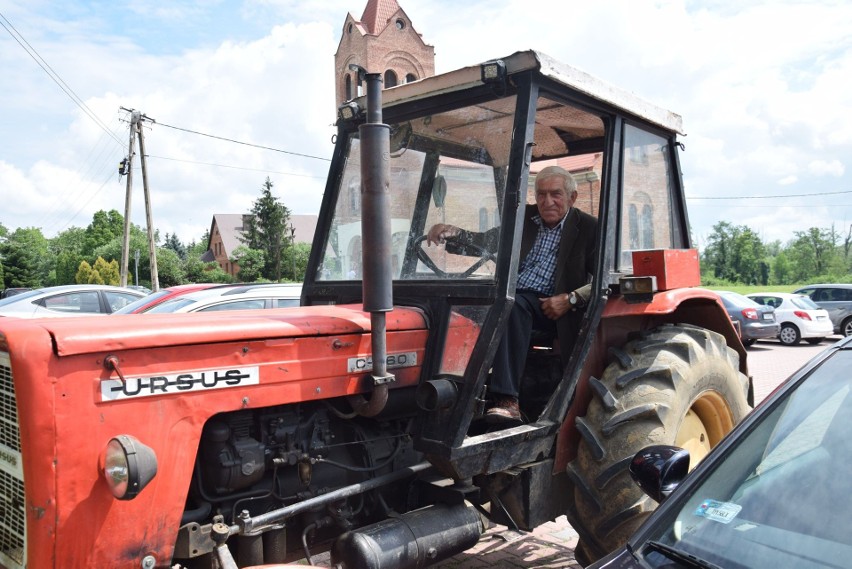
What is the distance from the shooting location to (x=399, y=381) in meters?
3.29

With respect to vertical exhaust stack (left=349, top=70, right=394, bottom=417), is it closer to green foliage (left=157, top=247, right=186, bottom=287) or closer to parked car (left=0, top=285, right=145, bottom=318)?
parked car (left=0, top=285, right=145, bottom=318)

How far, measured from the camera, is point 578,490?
3432 millimetres

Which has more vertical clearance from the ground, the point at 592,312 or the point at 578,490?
the point at 592,312

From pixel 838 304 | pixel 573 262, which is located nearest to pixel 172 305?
pixel 573 262

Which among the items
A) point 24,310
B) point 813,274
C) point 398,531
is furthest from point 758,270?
point 398,531

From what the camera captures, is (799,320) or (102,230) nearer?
(799,320)

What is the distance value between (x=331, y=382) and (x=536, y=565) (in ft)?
6.26

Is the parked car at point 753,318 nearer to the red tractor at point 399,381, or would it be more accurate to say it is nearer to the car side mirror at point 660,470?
the red tractor at point 399,381

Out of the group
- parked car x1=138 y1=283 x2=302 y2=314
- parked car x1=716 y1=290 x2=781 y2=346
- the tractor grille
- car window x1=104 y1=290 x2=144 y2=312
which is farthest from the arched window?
the tractor grille

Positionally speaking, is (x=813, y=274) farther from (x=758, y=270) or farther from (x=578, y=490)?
(x=578, y=490)

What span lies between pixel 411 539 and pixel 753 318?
52.3ft

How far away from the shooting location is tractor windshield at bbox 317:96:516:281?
346 centimetres

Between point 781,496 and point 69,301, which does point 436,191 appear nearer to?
point 781,496

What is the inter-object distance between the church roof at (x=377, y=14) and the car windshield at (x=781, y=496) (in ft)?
139
